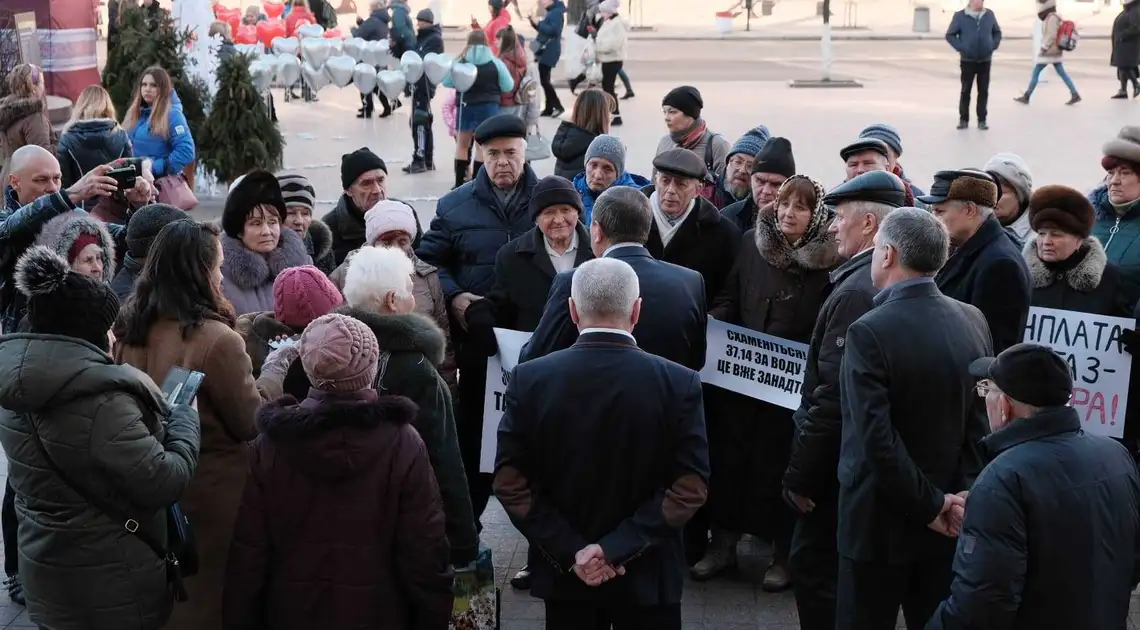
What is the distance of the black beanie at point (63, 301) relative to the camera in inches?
150

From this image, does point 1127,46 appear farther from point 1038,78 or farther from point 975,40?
point 975,40

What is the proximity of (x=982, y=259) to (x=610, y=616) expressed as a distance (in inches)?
83.6

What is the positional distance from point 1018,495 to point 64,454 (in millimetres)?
2751

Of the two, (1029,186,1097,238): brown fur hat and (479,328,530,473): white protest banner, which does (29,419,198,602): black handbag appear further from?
(1029,186,1097,238): brown fur hat

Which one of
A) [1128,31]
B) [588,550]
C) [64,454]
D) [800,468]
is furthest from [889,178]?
[1128,31]

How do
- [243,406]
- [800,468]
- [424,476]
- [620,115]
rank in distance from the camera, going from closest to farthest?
[424,476] → [243,406] → [800,468] → [620,115]

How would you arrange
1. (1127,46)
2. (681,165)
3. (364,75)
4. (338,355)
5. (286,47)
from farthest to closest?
(1127,46) → (286,47) → (364,75) → (681,165) → (338,355)

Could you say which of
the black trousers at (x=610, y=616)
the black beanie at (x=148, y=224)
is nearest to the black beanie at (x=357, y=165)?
the black beanie at (x=148, y=224)

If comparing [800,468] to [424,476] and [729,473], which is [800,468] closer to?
[729,473]

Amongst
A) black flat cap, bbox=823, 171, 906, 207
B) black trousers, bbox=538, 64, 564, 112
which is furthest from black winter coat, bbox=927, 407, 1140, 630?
black trousers, bbox=538, 64, 564, 112

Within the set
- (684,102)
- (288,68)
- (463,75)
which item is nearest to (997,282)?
(684,102)

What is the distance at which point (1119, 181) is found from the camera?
19.4 feet

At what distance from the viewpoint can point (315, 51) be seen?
14008mm

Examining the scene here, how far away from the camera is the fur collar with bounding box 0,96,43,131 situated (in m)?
8.23
